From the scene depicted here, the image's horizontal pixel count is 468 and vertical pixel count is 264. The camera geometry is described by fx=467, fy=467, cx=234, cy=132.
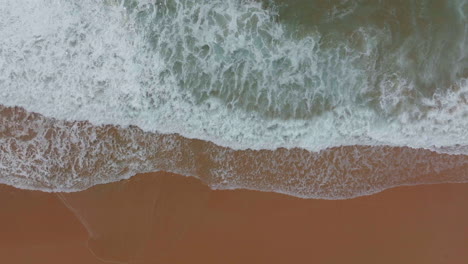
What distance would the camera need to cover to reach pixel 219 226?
279 cm

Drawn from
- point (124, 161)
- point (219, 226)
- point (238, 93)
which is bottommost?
point (219, 226)

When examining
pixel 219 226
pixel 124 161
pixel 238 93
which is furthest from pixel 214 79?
pixel 219 226

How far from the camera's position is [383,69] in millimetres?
3014

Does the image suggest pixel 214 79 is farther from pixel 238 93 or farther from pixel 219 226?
pixel 219 226

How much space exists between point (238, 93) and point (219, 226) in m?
0.83

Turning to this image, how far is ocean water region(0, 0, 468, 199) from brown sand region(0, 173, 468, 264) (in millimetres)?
93

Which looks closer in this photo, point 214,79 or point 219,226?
point 219,226

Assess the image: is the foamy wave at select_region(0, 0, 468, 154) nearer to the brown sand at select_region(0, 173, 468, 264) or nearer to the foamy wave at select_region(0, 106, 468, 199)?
the foamy wave at select_region(0, 106, 468, 199)

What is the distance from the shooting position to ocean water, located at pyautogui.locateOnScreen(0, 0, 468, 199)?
9.32ft

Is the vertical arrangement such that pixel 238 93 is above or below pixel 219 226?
above

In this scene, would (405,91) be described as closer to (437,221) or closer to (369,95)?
(369,95)

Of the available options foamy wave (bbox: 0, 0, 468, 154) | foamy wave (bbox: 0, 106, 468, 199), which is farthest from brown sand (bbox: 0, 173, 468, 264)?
foamy wave (bbox: 0, 0, 468, 154)

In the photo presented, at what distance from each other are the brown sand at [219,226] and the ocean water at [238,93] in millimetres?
93

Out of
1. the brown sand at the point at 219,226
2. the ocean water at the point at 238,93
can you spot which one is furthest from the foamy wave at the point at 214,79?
Answer: the brown sand at the point at 219,226
